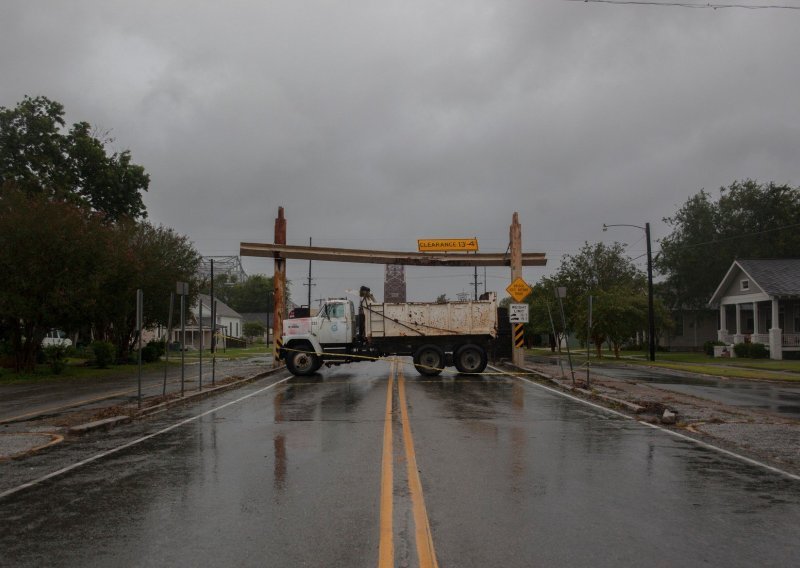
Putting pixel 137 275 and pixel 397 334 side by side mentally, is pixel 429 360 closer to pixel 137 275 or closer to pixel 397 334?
pixel 397 334

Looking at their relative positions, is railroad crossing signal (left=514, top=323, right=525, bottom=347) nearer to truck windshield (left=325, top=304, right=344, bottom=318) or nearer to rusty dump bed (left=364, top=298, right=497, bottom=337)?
rusty dump bed (left=364, top=298, right=497, bottom=337)

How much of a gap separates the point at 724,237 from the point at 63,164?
174 feet

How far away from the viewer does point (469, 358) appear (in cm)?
2511

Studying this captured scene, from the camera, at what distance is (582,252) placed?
58.4 metres

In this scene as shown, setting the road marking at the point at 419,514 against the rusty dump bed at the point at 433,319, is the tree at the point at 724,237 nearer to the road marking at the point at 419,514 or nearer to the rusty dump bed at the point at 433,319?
the rusty dump bed at the point at 433,319

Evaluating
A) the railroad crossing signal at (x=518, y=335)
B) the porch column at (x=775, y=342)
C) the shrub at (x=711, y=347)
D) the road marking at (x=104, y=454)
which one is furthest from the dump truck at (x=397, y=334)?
the shrub at (x=711, y=347)

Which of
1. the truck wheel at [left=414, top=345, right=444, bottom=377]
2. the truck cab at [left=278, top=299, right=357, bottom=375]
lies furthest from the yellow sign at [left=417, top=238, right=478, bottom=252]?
the truck wheel at [left=414, top=345, right=444, bottom=377]

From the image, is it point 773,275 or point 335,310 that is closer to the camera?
point 335,310

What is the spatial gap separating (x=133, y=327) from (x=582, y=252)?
119 ft

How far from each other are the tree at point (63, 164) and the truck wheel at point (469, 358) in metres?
19.9

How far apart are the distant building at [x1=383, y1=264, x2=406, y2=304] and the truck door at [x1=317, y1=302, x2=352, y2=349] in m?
15.9

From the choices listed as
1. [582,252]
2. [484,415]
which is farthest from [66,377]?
[582,252]

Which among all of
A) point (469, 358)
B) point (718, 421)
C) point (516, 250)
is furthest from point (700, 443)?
point (516, 250)

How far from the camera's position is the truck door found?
25.7 metres
